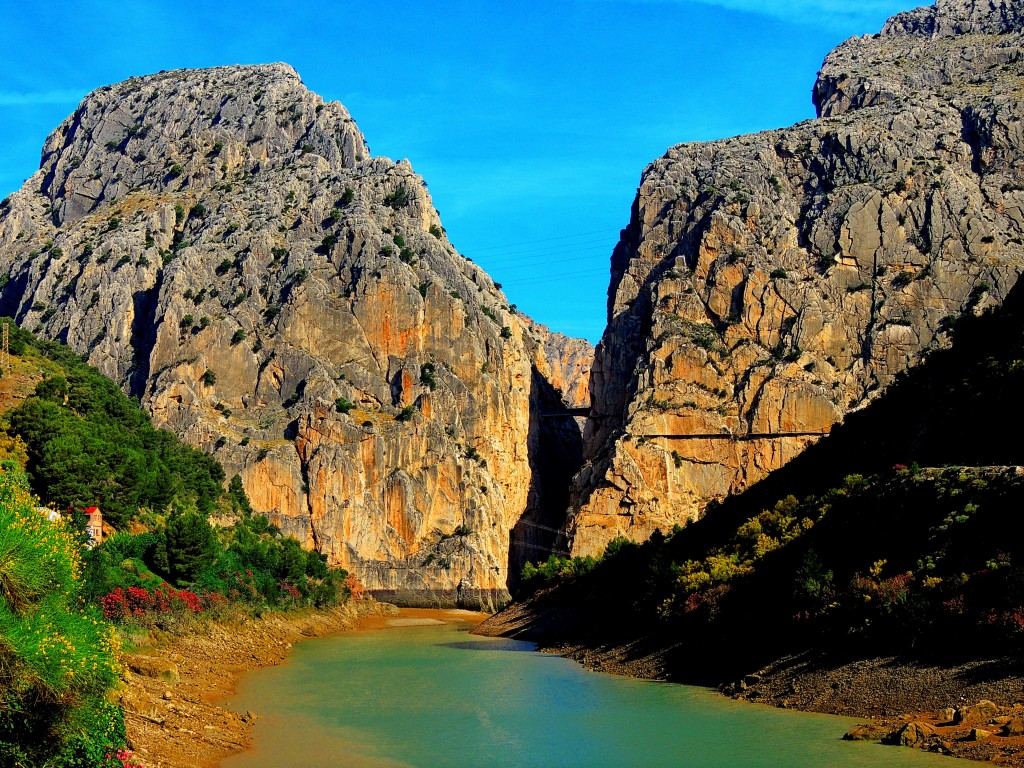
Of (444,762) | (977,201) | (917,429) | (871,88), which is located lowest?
(444,762)

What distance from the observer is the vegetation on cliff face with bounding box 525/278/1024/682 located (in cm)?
3991

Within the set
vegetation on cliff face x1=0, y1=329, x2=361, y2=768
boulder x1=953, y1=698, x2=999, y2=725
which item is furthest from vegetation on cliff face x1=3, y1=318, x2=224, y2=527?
boulder x1=953, y1=698, x2=999, y2=725

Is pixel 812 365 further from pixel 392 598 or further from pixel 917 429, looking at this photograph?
pixel 917 429

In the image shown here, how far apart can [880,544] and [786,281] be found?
8136cm

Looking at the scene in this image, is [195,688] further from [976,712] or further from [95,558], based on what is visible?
[976,712]

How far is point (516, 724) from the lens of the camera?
4166 cm

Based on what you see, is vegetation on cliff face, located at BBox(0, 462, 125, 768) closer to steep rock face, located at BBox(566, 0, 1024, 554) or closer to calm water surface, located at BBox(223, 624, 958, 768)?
calm water surface, located at BBox(223, 624, 958, 768)

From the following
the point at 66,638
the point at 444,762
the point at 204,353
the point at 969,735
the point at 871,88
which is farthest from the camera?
the point at 871,88

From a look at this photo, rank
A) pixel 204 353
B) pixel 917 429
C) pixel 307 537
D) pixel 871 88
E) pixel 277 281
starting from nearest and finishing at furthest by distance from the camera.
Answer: pixel 917 429
pixel 307 537
pixel 204 353
pixel 277 281
pixel 871 88

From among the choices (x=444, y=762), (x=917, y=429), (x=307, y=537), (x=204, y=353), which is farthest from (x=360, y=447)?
(x=444, y=762)

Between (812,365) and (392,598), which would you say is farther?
(812,365)

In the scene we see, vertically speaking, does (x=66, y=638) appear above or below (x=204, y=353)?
below

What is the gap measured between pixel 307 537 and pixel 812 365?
5723cm

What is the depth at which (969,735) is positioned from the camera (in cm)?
3173
